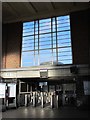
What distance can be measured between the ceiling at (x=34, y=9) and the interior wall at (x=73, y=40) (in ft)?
2.22

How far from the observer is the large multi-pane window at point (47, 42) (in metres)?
17.8

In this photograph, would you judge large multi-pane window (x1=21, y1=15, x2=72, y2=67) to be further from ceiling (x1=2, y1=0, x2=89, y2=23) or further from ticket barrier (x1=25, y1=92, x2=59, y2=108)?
ticket barrier (x1=25, y1=92, x2=59, y2=108)

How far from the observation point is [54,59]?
17.9 m

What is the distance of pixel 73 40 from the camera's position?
17.3 m

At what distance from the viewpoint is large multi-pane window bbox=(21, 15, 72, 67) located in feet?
58.4

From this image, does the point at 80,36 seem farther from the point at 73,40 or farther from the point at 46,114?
the point at 46,114

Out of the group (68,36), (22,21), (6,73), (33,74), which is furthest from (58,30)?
(6,73)

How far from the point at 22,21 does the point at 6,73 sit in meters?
6.61

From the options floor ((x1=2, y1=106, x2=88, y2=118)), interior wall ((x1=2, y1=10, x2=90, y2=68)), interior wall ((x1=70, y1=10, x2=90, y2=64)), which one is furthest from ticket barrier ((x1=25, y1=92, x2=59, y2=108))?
interior wall ((x1=70, y1=10, x2=90, y2=64))

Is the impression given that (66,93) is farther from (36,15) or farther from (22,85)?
(36,15)

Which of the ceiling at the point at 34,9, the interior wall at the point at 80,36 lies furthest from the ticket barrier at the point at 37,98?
the ceiling at the point at 34,9

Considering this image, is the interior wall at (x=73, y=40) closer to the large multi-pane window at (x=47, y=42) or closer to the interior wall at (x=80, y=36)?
the interior wall at (x=80, y=36)

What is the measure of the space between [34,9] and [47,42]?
12.3 ft

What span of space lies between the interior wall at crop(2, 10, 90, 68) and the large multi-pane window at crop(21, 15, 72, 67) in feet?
1.82
